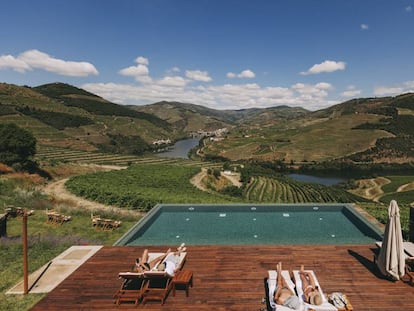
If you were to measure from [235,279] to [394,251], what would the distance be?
11.5 ft

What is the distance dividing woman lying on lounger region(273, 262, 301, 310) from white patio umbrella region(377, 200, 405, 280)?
7.82ft

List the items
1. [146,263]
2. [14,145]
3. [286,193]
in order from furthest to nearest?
[286,193] < [14,145] < [146,263]

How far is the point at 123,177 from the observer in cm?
3316

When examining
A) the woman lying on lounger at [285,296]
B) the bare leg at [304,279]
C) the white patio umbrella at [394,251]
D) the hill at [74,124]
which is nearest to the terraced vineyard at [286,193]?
the white patio umbrella at [394,251]

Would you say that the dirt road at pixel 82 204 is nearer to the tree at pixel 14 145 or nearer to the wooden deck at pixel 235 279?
the wooden deck at pixel 235 279

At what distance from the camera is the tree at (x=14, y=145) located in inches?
1258

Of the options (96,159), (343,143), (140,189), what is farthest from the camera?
(343,143)

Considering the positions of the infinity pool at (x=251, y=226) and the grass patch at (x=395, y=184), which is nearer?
the infinity pool at (x=251, y=226)

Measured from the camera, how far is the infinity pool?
1118cm

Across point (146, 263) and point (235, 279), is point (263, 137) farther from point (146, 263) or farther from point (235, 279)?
point (146, 263)

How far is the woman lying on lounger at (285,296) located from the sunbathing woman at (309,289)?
0.83 feet

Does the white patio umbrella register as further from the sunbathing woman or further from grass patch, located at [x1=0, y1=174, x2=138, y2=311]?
grass patch, located at [x1=0, y1=174, x2=138, y2=311]

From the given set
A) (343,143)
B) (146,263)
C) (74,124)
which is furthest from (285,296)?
(74,124)

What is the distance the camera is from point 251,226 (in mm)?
12906
